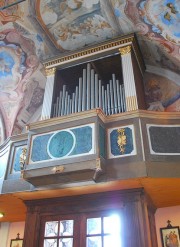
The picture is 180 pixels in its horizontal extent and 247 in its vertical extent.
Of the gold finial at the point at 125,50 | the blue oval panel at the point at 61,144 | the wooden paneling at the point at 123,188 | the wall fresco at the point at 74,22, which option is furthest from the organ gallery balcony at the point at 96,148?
the wall fresco at the point at 74,22

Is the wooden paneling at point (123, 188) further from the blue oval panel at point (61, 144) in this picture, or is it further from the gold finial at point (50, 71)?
the gold finial at point (50, 71)

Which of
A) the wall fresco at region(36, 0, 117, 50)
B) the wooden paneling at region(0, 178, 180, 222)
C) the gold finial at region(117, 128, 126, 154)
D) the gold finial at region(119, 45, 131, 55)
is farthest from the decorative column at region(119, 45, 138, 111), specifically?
the wooden paneling at region(0, 178, 180, 222)

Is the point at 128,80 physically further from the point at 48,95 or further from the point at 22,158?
the point at 22,158

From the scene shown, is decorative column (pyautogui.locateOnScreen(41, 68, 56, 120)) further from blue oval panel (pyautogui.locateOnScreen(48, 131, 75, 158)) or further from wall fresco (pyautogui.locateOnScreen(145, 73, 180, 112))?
wall fresco (pyautogui.locateOnScreen(145, 73, 180, 112))

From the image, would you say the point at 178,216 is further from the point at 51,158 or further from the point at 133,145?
the point at 51,158

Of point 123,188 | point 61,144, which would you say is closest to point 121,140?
point 123,188

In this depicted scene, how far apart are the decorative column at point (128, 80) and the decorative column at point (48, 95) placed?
6.96ft

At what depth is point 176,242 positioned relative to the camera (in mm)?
6312

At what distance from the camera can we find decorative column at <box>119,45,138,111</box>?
692 cm

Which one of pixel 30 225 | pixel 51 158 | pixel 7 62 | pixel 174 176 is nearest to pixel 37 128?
pixel 51 158

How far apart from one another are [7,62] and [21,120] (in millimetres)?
Answer: 1919

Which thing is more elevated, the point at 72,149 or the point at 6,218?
the point at 72,149

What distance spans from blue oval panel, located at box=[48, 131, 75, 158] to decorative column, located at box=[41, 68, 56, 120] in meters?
1.63

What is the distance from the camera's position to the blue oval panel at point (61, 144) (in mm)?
5801
